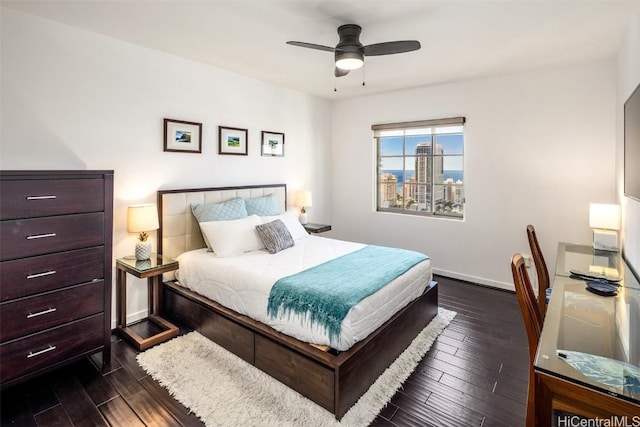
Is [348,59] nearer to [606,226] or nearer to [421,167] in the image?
[421,167]

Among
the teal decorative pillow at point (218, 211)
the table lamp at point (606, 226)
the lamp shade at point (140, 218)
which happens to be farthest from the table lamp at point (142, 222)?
the table lamp at point (606, 226)

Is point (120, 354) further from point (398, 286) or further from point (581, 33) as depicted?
point (581, 33)

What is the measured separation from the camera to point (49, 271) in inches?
83.6

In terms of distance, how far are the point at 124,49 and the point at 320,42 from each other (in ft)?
5.88

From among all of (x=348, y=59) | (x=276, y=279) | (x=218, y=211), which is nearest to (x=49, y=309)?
(x=276, y=279)

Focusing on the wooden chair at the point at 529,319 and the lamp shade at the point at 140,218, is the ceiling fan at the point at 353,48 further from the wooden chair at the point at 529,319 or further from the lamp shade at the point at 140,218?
the lamp shade at the point at 140,218

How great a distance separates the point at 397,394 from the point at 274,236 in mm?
1804

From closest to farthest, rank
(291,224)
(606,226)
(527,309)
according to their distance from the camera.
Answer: (527,309)
(606,226)
(291,224)

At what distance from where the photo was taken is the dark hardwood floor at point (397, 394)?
6.30 ft

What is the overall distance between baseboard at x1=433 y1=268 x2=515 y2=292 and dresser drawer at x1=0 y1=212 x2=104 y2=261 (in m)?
4.01

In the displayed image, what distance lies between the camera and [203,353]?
258 cm

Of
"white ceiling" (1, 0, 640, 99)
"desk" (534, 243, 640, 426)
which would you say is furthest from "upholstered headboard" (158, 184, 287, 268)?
"desk" (534, 243, 640, 426)

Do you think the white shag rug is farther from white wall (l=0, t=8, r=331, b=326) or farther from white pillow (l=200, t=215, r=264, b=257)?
white wall (l=0, t=8, r=331, b=326)

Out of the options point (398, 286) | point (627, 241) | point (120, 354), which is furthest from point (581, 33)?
point (120, 354)
